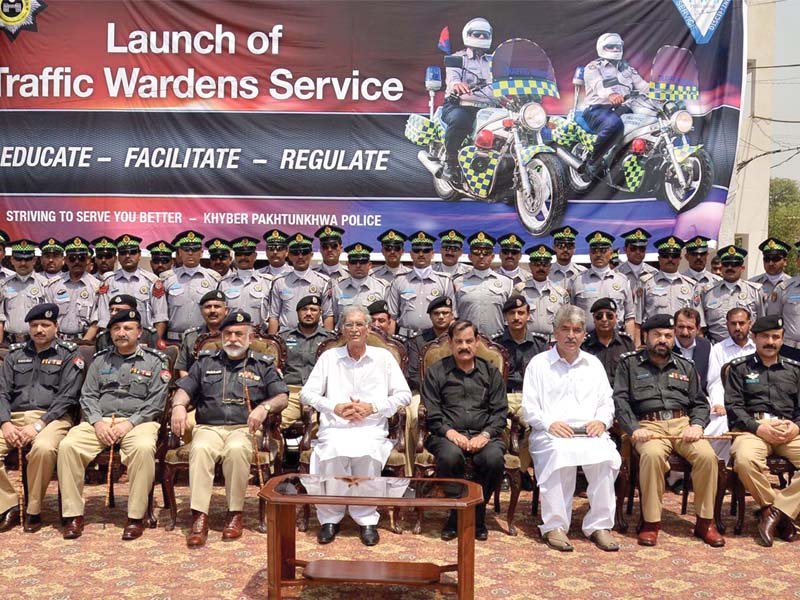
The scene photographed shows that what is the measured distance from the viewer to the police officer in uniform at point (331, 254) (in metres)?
7.28

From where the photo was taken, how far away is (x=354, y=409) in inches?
195

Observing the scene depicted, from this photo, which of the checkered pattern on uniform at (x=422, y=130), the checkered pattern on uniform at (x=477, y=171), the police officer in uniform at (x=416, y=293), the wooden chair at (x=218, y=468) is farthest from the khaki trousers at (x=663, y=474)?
the checkered pattern on uniform at (x=422, y=130)

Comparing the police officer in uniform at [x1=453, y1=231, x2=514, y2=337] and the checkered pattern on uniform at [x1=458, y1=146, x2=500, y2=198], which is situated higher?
the checkered pattern on uniform at [x1=458, y1=146, x2=500, y2=198]

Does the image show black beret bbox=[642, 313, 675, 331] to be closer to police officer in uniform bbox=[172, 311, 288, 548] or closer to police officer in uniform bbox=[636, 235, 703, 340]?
police officer in uniform bbox=[636, 235, 703, 340]

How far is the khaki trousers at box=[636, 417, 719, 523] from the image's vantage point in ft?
15.6

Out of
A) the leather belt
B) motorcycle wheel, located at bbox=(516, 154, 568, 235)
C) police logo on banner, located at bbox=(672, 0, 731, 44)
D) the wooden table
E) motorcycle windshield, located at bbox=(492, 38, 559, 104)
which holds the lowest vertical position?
the wooden table

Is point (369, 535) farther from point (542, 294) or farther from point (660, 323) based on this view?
point (542, 294)

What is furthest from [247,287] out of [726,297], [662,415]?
[726,297]

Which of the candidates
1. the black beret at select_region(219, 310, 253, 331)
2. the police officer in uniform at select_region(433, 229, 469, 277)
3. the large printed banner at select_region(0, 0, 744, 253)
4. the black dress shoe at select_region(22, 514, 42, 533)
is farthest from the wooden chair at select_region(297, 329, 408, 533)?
the large printed banner at select_region(0, 0, 744, 253)

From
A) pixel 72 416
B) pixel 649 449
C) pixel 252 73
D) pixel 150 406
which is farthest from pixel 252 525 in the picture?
pixel 252 73

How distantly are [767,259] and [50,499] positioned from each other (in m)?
6.02

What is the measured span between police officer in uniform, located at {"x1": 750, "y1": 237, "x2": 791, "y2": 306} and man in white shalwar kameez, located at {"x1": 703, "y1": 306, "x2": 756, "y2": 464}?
1106mm

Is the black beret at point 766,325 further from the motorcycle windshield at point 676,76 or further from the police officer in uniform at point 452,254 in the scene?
the motorcycle windshield at point 676,76

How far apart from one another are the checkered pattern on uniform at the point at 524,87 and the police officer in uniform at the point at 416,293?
8.41 ft
